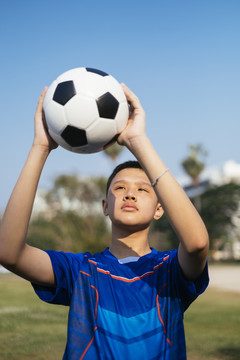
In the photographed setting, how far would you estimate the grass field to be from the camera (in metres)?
6.25

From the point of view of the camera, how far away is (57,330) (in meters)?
7.93

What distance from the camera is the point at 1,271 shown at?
27.6m

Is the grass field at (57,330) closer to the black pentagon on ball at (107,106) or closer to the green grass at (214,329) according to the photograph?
the green grass at (214,329)

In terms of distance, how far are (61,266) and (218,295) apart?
42.8 ft

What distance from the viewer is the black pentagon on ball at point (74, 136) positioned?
256 cm

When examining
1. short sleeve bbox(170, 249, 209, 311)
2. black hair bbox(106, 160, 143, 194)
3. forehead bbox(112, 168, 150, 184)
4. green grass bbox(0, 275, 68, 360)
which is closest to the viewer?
short sleeve bbox(170, 249, 209, 311)

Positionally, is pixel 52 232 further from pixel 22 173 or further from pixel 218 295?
pixel 22 173

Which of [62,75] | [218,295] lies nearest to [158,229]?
[218,295]

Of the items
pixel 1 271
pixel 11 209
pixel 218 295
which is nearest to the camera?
pixel 11 209

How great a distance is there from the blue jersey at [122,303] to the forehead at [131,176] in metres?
0.50

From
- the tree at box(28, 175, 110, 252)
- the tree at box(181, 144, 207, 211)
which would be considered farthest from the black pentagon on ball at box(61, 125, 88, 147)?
the tree at box(181, 144, 207, 211)

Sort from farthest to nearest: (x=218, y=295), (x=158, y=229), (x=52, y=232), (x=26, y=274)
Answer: (x=158, y=229)
(x=52, y=232)
(x=218, y=295)
(x=26, y=274)

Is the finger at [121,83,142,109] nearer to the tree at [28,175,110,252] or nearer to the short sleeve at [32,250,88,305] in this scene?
the short sleeve at [32,250,88,305]

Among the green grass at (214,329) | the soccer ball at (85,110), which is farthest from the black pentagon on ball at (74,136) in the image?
the green grass at (214,329)
